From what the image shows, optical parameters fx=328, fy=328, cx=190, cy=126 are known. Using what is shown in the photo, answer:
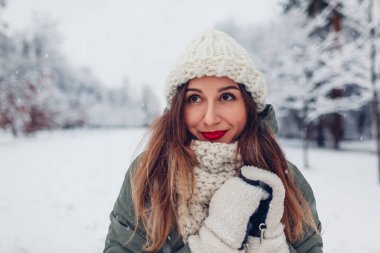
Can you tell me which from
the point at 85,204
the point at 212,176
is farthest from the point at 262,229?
the point at 85,204

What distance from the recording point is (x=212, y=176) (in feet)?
4.78

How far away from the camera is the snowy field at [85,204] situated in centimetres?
486

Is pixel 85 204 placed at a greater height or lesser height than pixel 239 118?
lesser

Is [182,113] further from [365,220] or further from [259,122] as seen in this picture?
[365,220]

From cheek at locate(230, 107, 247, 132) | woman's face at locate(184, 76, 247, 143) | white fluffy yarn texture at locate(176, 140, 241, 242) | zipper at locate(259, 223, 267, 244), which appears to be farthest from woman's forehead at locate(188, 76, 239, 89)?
zipper at locate(259, 223, 267, 244)

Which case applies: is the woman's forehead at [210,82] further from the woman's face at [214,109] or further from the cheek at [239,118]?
the cheek at [239,118]

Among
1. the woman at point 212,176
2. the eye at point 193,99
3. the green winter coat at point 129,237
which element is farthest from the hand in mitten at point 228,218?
the eye at point 193,99

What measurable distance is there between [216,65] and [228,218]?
25.6 inches

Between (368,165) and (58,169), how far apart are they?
12.3 m

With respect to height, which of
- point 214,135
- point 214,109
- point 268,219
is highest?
point 214,109

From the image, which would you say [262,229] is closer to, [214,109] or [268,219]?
[268,219]

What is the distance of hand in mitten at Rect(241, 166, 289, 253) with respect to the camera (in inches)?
52.4

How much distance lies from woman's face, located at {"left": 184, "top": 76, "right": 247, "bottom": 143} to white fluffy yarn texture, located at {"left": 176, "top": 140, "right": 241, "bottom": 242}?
82 millimetres

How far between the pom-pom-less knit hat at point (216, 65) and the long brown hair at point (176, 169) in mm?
51
